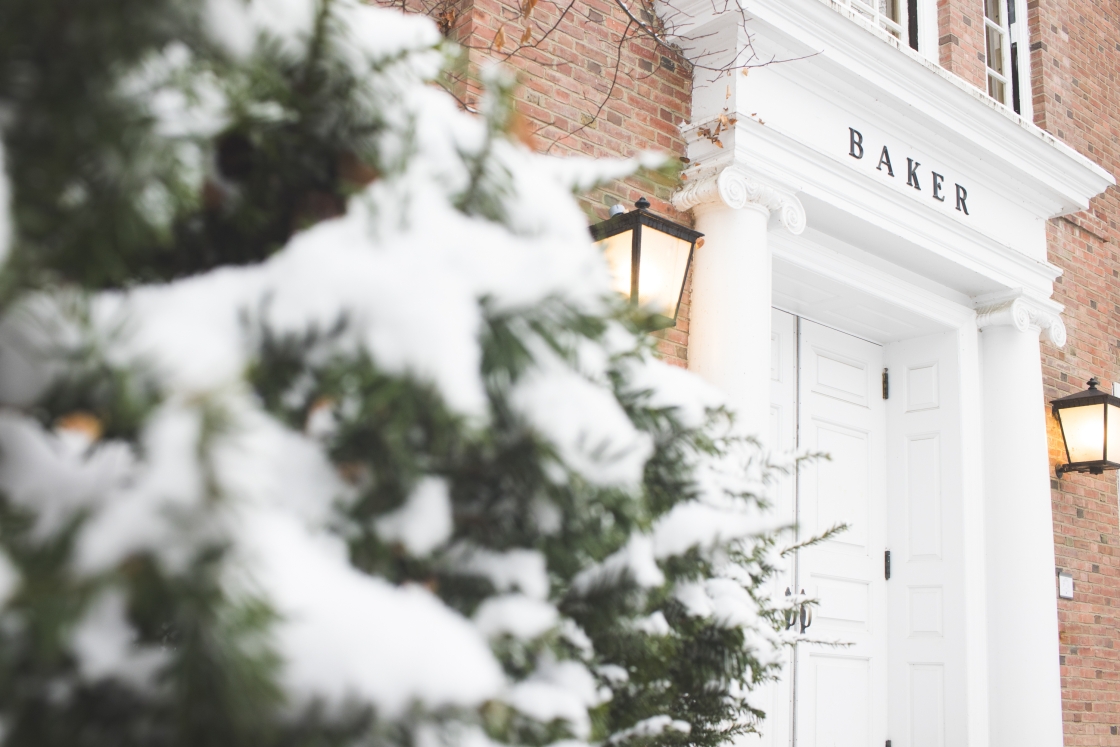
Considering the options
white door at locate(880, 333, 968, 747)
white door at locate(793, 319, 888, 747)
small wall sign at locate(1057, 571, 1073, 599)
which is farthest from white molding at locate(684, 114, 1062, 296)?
small wall sign at locate(1057, 571, 1073, 599)

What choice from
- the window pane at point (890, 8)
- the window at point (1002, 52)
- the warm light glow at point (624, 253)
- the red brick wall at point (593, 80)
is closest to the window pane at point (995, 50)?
the window at point (1002, 52)

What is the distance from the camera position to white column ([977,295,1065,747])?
5.70m

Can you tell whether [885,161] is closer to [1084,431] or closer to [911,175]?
[911,175]

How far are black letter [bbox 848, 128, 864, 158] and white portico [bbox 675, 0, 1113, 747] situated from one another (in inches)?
0.5

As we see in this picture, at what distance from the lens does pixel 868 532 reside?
20.2 feet

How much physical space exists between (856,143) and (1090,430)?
9.22 ft

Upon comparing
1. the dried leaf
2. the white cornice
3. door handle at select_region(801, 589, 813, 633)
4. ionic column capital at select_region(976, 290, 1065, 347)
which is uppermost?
the white cornice

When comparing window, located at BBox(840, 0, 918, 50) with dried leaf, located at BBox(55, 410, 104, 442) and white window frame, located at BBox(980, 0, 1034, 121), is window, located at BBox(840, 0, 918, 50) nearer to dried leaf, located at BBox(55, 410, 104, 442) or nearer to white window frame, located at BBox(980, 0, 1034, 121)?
white window frame, located at BBox(980, 0, 1034, 121)

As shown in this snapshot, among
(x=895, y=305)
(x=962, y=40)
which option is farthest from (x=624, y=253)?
(x=962, y=40)

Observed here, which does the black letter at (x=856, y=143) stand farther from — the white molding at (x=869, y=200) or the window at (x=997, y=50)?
the window at (x=997, y=50)

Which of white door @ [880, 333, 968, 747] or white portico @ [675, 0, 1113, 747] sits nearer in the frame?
white portico @ [675, 0, 1113, 747]

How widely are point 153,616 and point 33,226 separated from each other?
0.87 feet

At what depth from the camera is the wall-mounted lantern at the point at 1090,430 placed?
252 inches

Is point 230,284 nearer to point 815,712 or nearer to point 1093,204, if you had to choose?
point 815,712
